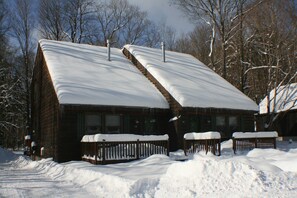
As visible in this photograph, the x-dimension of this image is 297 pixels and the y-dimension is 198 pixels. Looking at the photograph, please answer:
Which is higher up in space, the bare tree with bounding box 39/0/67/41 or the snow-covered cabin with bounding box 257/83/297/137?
the bare tree with bounding box 39/0/67/41

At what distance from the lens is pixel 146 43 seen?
→ 49.2m

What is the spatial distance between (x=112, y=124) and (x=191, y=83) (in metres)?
6.40

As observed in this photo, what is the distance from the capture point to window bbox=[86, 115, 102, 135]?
18134 mm

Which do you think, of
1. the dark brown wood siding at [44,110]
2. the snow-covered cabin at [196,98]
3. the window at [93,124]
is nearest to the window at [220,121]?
the snow-covered cabin at [196,98]

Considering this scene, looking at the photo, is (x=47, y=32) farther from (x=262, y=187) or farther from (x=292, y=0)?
(x=262, y=187)

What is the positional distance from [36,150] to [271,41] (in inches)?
796

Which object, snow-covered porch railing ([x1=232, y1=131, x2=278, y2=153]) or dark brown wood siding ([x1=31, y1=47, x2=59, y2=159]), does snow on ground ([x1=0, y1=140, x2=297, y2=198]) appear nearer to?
dark brown wood siding ([x1=31, y1=47, x2=59, y2=159])

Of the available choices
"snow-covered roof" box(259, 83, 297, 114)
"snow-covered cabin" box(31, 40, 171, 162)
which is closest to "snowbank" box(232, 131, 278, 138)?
"snow-covered cabin" box(31, 40, 171, 162)

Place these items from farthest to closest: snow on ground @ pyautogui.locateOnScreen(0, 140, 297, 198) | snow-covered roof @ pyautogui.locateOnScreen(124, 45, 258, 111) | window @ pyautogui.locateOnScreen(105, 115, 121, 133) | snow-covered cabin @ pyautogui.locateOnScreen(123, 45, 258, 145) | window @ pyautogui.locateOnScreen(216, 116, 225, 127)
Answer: window @ pyautogui.locateOnScreen(216, 116, 225, 127) < snow-covered roof @ pyautogui.locateOnScreen(124, 45, 258, 111) < snow-covered cabin @ pyautogui.locateOnScreen(123, 45, 258, 145) < window @ pyautogui.locateOnScreen(105, 115, 121, 133) < snow on ground @ pyautogui.locateOnScreen(0, 140, 297, 198)

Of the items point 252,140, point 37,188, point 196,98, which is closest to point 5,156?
point 196,98

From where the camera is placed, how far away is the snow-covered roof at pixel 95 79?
58.4 feet

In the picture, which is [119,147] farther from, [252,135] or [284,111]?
[284,111]

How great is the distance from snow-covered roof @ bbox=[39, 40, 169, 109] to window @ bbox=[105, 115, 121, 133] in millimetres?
1060

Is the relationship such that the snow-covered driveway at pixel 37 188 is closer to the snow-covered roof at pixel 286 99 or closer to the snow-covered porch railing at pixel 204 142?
the snow-covered porch railing at pixel 204 142
